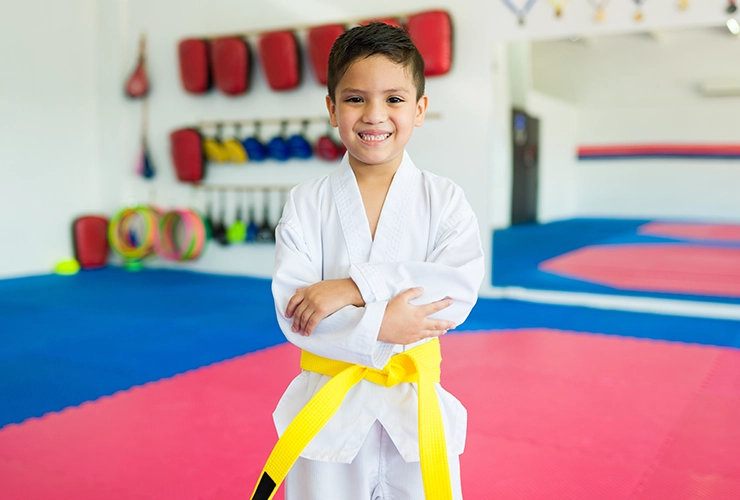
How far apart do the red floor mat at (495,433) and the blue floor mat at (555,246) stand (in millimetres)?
1756

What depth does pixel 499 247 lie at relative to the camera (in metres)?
7.73

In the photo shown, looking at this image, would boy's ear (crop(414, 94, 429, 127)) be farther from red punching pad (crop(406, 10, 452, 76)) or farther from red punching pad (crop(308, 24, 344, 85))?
red punching pad (crop(308, 24, 344, 85))

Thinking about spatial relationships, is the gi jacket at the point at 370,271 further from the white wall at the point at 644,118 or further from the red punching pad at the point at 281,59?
the white wall at the point at 644,118

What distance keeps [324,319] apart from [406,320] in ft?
0.48

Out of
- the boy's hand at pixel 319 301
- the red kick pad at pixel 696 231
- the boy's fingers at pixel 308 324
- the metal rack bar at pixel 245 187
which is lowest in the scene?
the red kick pad at pixel 696 231

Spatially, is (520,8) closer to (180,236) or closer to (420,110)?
(180,236)

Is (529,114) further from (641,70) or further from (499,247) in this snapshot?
(499,247)

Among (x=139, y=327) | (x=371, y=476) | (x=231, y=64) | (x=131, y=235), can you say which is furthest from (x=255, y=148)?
(x=371, y=476)

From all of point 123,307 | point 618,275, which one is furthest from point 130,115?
point 618,275

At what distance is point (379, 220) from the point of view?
1.35m

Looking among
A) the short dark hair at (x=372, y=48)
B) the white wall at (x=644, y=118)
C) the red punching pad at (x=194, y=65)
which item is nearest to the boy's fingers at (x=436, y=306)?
the short dark hair at (x=372, y=48)

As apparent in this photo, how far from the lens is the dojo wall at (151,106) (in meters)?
5.48

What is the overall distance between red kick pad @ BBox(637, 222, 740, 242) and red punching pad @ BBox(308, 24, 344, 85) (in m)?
5.21

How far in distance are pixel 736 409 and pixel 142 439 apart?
239cm
